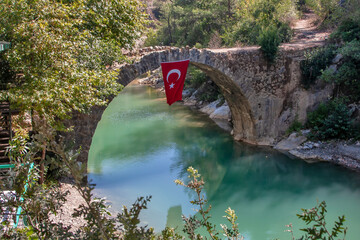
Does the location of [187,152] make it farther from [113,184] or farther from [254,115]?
[113,184]

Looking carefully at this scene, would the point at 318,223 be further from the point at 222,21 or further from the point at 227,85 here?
the point at 222,21

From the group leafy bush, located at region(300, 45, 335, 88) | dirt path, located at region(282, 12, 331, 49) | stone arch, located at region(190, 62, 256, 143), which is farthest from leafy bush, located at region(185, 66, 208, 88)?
leafy bush, located at region(300, 45, 335, 88)

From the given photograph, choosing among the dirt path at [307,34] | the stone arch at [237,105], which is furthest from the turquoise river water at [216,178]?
the dirt path at [307,34]

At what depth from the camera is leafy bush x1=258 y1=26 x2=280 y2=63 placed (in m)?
11.9

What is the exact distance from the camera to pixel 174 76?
10.9 metres

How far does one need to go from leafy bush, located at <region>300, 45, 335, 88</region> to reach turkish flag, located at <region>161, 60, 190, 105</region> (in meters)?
4.55

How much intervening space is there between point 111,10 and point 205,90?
12417mm

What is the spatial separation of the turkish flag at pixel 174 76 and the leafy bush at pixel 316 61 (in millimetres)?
4549

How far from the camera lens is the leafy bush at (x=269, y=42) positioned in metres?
11.9

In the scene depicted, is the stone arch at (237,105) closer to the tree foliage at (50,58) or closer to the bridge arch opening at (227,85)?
the bridge arch opening at (227,85)

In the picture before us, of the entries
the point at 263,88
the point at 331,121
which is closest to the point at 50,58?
the point at 263,88

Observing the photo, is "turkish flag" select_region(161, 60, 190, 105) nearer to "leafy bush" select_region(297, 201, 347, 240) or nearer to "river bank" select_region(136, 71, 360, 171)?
"river bank" select_region(136, 71, 360, 171)

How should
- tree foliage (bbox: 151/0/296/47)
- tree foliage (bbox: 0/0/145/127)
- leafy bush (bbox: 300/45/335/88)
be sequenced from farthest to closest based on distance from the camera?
tree foliage (bbox: 151/0/296/47) < leafy bush (bbox: 300/45/335/88) < tree foliage (bbox: 0/0/145/127)

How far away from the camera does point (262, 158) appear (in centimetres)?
1220
